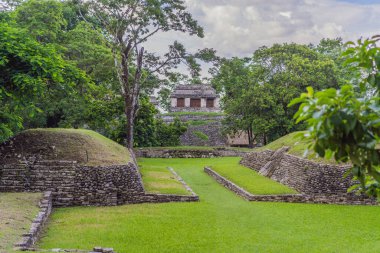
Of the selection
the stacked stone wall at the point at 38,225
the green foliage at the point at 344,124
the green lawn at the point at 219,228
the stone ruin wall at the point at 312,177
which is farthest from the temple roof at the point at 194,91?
the green foliage at the point at 344,124

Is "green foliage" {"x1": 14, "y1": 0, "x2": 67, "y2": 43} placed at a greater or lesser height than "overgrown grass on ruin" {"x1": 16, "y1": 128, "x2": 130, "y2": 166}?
greater

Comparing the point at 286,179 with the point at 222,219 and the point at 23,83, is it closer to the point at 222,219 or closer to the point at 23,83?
the point at 222,219

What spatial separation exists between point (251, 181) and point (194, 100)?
89.2 feet

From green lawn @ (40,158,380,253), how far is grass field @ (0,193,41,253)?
60cm

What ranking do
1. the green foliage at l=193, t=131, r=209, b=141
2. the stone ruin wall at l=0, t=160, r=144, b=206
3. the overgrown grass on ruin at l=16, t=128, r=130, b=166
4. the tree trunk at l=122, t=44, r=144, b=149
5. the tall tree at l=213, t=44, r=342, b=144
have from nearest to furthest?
the stone ruin wall at l=0, t=160, r=144, b=206, the overgrown grass on ruin at l=16, t=128, r=130, b=166, the tree trunk at l=122, t=44, r=144, b=149, the tall tree at l=213, t=44, r=342, b=144, the green foliage at l=193, t=131, r=209, b=141

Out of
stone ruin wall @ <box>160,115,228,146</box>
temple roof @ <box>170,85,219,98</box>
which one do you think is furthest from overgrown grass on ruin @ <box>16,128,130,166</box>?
temple roof @ <box>170,85,219,98</box>

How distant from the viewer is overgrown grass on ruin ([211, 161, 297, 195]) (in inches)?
623

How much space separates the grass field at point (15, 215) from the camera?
8.22 m

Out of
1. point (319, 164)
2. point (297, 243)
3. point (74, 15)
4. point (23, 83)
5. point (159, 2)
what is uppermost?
point (74, 15)

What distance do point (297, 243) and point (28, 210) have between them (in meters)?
6.96

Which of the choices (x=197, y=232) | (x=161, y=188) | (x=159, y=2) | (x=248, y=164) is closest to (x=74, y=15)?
(x=159, y=2)

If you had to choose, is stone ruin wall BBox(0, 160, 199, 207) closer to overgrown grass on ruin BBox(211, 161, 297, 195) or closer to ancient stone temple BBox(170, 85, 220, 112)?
overgrown grass on ruin BBox(211, 161, 297, 195)

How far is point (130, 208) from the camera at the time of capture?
13.2 meters

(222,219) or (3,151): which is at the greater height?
(3,151)
